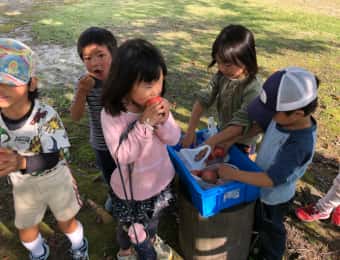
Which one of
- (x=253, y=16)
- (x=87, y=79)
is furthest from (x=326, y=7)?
(x=87, y=79)

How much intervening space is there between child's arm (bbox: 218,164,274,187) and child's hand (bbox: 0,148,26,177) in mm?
1244

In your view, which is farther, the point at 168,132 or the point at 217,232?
the point at 217,232

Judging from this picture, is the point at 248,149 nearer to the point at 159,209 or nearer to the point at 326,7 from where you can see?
the point at 159,209

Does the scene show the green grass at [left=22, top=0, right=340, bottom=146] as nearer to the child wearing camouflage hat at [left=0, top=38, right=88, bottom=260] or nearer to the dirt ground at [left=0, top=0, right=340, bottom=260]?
the dirt ground at [left=0, top=0, right=340, bottom=260]

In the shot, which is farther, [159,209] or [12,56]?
[159,209]

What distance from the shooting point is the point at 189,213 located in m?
2.25

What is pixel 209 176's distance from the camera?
7.07ft

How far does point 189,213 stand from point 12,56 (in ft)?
4.95

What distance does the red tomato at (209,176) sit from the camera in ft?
7.07

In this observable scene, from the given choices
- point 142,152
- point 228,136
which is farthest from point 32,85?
point 228,136

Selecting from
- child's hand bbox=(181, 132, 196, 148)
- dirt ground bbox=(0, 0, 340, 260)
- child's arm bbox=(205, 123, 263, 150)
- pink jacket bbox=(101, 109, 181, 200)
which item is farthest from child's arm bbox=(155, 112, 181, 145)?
dirt ground bbox=(0, 0, 340, 260)

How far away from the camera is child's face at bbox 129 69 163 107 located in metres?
1.73

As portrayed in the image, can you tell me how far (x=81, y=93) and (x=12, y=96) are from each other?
624mm

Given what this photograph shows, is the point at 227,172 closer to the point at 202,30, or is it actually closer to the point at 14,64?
the point at 14,64
